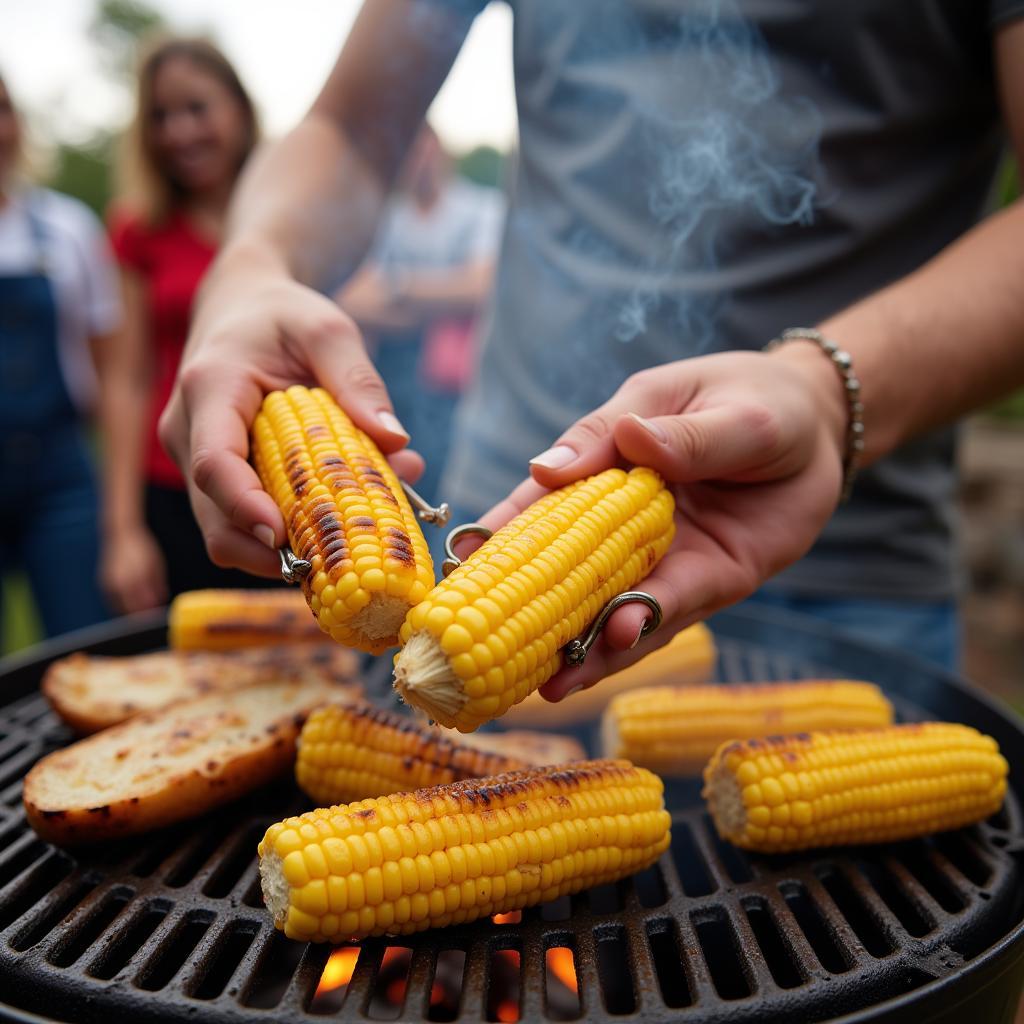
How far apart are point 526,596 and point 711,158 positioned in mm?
1580

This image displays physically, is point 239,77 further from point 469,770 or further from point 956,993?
point 956,993

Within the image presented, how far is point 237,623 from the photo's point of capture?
93.0 inches

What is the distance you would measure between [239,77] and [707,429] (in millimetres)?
4127

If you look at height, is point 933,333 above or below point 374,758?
above

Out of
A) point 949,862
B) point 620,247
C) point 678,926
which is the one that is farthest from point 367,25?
point 949,862

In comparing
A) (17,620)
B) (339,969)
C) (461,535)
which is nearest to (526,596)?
(461,535)

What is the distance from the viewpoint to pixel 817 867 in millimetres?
1548

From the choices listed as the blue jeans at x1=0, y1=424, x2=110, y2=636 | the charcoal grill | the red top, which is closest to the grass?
the blue jeans at x1=0, y1=424, x2=110, y2=636

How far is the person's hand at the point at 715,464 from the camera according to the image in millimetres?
1408

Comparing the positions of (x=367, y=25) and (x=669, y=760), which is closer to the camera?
(x=669, y=760)

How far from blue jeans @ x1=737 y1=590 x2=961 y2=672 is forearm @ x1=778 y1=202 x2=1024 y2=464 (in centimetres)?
82

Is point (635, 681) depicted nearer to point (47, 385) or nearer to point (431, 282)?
point (47, 385)

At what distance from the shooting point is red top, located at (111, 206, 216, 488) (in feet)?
14.1

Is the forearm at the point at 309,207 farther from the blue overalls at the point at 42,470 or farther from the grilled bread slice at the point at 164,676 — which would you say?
the blue overalls at the point at 42,470
